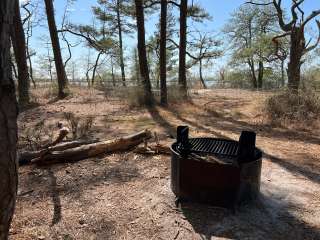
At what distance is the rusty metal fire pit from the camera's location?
284 cm

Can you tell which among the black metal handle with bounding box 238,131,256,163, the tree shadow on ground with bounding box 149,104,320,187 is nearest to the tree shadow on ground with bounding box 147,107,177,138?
the tree shadow on ground with bounding box 149,104,320,187

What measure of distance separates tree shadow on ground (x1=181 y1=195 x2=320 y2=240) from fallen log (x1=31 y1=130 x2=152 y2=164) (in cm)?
177

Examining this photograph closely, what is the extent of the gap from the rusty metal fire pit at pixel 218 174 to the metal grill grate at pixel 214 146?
6 centimetres

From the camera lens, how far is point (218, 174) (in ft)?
9.34

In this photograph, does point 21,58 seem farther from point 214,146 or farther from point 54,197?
point 214,146

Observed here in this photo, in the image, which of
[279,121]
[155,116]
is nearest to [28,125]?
[155,116]

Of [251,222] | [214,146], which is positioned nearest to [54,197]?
[214,146]

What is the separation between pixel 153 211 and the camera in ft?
9.70

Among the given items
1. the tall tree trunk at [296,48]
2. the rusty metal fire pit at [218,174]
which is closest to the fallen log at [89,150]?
the rusty metal fire pit at [218,174]

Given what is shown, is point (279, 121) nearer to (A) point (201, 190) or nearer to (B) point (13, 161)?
(A) point (201, 190)

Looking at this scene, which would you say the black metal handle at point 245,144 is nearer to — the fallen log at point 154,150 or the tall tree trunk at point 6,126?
the fallen log at point 154,150

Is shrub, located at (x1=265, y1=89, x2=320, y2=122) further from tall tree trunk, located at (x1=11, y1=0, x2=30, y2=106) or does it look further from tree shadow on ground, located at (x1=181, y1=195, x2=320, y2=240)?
tall tree trunk, located at (x1=11, y1=0, x2=30, y2=106)

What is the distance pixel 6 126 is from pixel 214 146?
7.48 feet

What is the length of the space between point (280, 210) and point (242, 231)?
1.81 feet
